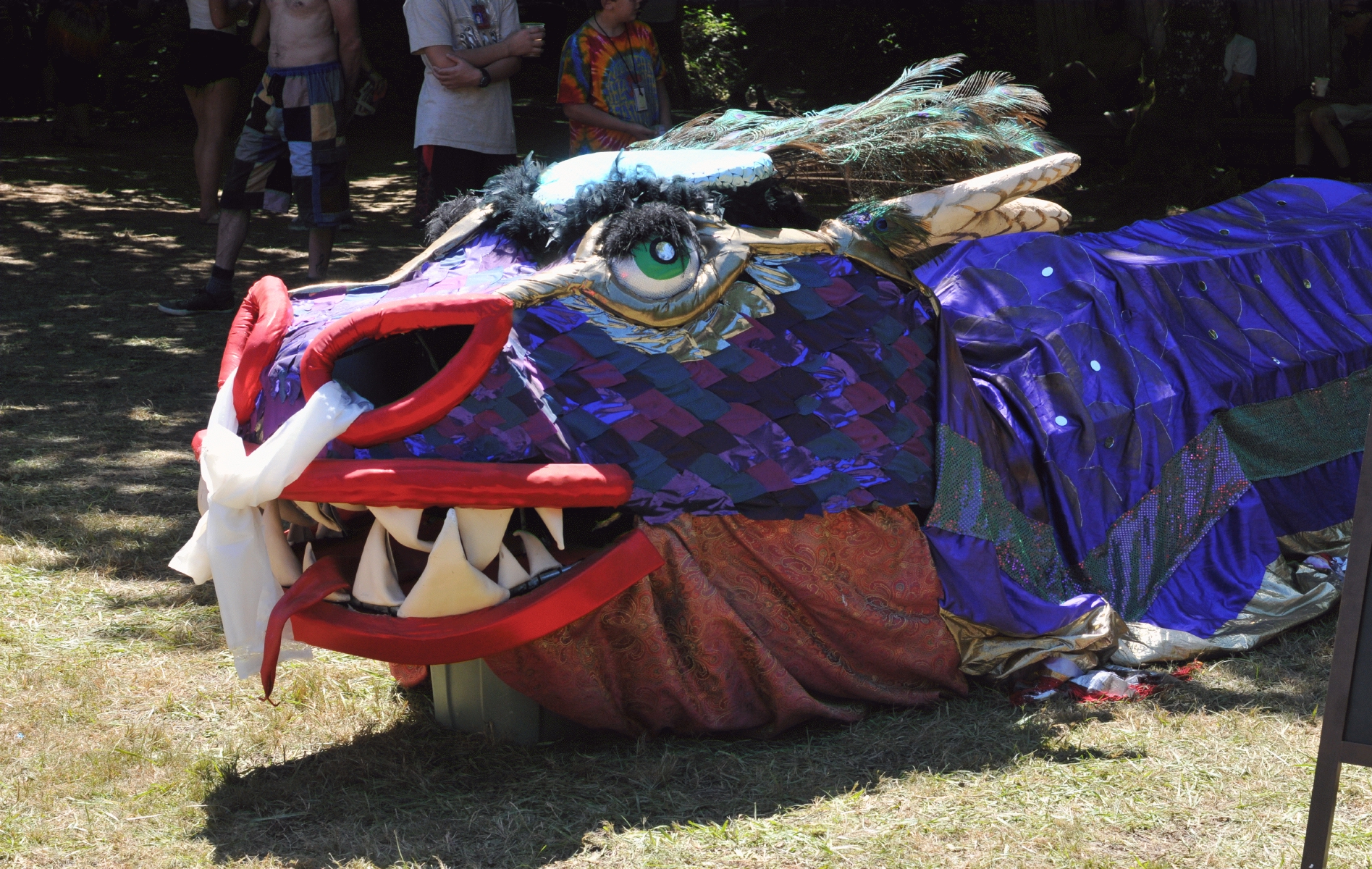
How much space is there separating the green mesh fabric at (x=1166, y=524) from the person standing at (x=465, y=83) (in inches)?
125

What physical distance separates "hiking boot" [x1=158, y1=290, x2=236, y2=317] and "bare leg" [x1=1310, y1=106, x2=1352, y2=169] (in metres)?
7.18

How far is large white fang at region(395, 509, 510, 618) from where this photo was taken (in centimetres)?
238

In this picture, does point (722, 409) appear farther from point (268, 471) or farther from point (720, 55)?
point (720, 55)

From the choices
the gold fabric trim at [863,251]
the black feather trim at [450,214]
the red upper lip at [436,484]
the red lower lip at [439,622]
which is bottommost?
A: the red lower lip at [439,622]

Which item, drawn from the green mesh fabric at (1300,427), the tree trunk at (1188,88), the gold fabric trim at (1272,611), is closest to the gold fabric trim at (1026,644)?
the gold fabric trim at (1272,611)

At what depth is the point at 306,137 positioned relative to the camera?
600 cm

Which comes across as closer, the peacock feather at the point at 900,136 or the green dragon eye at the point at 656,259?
the green dragon eye at the point at 656,259

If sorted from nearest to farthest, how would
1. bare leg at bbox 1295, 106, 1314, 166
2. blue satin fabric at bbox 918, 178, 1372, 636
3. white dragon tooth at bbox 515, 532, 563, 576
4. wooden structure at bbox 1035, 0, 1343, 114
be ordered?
1. white dragon tooth at bbox 515, 532, 563, 576
2. blue satin fabric at bbox 918, 178, 1372, 636
3. bare leg at bbox 1295, 106, 1314, 166
4. wooden structure at bbox 1035, 0, 1343, 114

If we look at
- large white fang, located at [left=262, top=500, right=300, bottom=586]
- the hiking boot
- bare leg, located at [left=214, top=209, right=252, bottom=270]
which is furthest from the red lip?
the hiking boot

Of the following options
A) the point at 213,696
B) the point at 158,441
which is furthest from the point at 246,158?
the point at 213,696

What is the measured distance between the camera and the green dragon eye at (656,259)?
2637 mm

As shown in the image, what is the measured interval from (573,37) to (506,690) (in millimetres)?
3279

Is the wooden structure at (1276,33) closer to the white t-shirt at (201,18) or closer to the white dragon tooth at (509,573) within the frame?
the white t-shirt at (201,18)

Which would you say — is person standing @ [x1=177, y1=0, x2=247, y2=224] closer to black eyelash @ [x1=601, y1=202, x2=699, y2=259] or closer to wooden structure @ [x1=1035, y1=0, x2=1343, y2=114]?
black eyelash @ [x1=601, y1=202, x2=699, y2=259]
